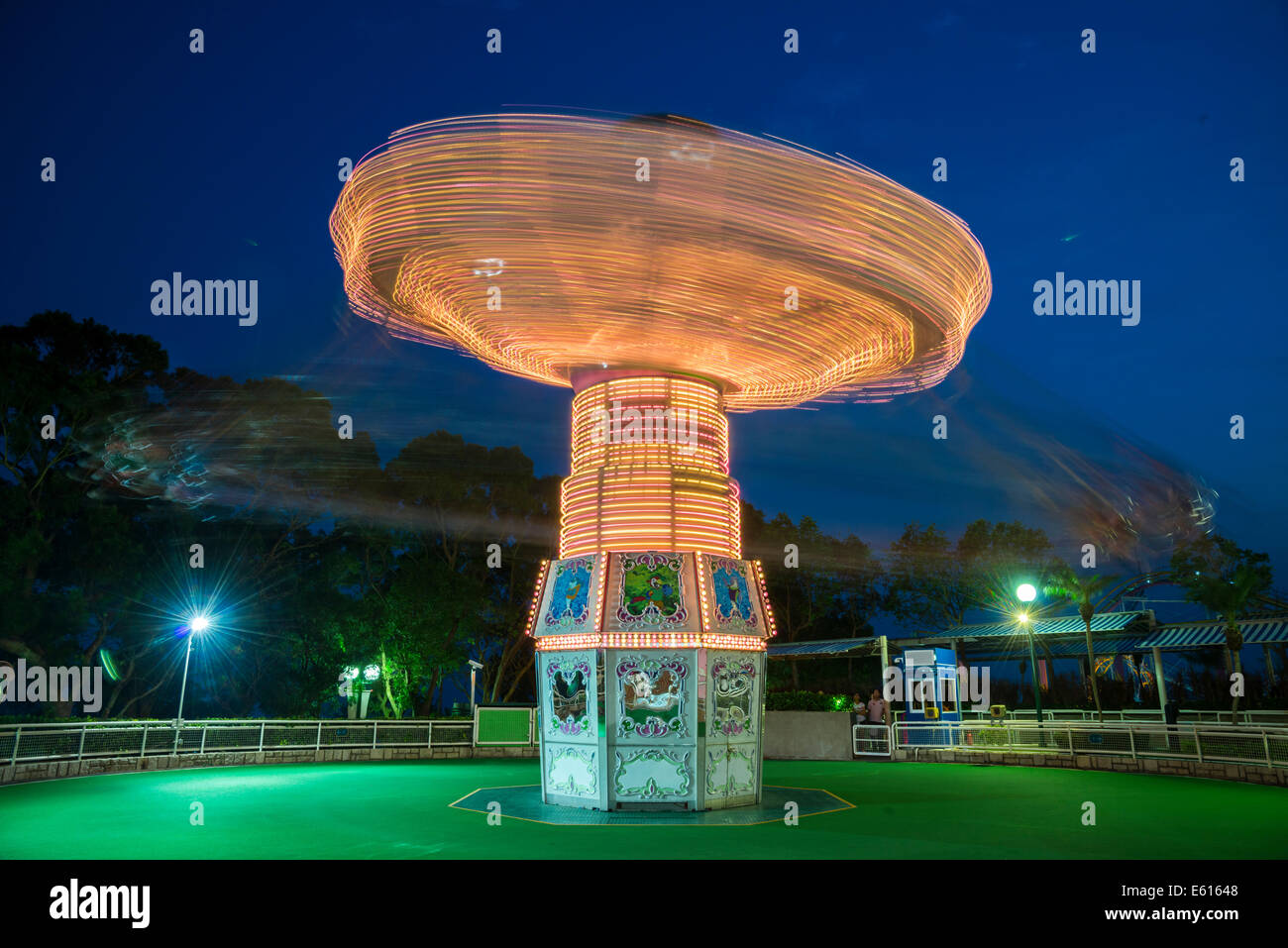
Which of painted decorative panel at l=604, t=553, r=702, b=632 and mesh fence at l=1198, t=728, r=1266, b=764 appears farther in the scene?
mesh fence at l=1198, t=728, r=1266, b=764

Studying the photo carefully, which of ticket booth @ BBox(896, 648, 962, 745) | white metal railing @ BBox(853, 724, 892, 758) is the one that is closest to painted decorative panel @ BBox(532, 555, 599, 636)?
white metal railing @ BBox(853, 724, 892, 758)

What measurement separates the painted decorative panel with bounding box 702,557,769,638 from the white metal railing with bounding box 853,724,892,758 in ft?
46.3

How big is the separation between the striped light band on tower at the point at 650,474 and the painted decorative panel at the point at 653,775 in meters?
A: 2.90

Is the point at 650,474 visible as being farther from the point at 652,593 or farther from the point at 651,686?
the point at 651,686

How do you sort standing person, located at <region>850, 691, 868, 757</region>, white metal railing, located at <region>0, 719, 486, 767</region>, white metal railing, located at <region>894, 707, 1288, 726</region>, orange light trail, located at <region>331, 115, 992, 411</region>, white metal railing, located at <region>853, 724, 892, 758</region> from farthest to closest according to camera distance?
standing person, located at <region>850, 691, 868, 757</region> → white metal railing, located at <region>853, 724, 892, 758</region> → white metal railing, located at <region>894, 707, 1288, 726</region> → white metal railing, located at <region>0, 719, 486, 767</region> → orange light trail, located at <region>331, 115, 992, 411</region>

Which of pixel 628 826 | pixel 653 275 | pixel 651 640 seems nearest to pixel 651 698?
pixel 651 640

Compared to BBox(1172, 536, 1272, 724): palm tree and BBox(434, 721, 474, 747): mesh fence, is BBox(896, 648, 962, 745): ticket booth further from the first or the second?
BBox(434, 721, 474, 747): mesh fence

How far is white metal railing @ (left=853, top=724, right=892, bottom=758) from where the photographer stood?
85.4ft

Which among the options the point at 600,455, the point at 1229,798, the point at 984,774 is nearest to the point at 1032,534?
the point at 984,774

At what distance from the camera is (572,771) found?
42.8ft

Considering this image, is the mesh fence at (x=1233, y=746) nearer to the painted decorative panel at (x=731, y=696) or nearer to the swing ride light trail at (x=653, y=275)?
the swing ride light trail at (x=653, y=275)

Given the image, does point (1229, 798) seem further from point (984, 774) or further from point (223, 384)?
point (223, 384)

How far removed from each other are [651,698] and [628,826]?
1.85 m

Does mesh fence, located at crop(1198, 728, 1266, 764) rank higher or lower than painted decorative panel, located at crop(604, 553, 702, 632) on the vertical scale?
lower
